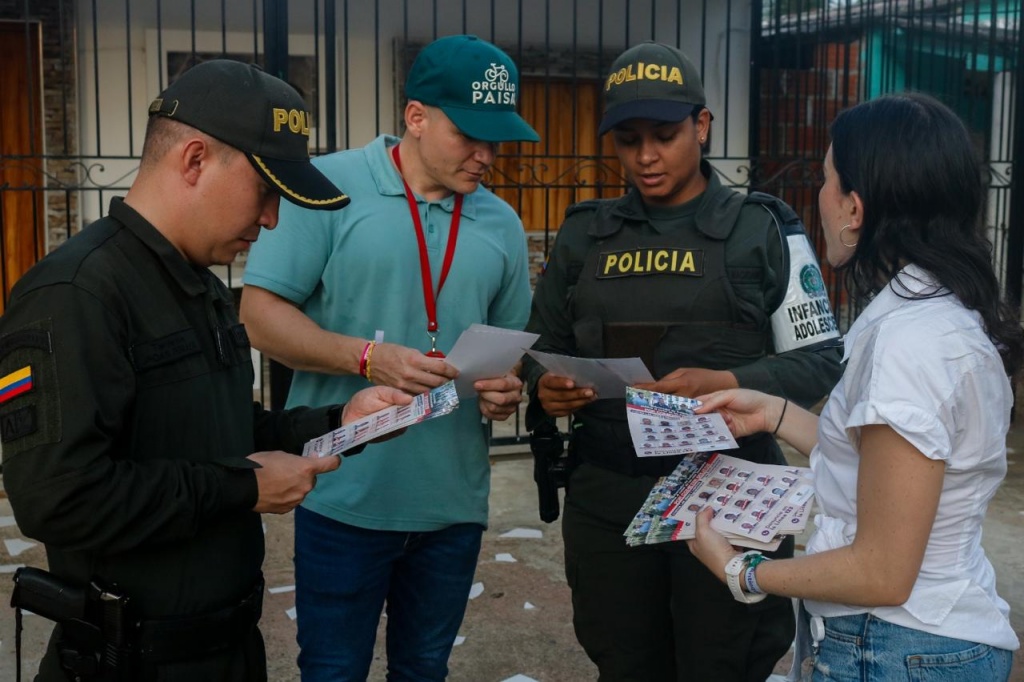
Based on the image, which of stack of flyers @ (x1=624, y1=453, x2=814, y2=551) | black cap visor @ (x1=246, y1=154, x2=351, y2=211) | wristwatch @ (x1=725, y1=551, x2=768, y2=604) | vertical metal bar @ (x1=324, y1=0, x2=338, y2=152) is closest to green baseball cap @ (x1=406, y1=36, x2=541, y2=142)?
black cap visor @ (x1=246, y1=154, x2=351, y2=211)

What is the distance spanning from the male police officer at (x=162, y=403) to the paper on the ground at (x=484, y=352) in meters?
0.42

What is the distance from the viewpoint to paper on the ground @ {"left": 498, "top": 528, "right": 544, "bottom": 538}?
5.24m

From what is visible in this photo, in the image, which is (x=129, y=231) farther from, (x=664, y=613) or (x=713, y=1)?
(x=713, y=1)

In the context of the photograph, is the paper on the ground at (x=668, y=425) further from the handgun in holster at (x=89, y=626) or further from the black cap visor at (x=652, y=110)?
the handgun in holster at (x=89, y=626)

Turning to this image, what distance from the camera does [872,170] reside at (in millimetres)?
1794

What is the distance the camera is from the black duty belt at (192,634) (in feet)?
6.07

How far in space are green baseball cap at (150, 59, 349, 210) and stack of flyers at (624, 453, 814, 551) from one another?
2.87 feet

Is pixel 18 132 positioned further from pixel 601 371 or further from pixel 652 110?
pixel 601 371

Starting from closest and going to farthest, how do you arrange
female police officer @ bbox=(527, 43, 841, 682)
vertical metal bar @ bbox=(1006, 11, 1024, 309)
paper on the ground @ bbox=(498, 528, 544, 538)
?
1. female police officer @ bbox=(527, 43, 841, 682)
2. paper on the ground @ bbox=(498, 528, 544, 538)
3. vertical metal bar @ bbox=(1006, 11, 1024, 309)

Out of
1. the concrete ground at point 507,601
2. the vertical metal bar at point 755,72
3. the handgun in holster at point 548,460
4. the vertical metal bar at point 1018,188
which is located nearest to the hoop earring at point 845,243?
the handgun in holster at point 548,460

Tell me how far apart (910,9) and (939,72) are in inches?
105

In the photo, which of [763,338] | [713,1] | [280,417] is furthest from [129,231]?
[713,1]

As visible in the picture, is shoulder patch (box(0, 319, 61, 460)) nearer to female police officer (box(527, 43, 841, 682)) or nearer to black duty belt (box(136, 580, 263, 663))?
black duty belt (box(136, 580, 263, 663))

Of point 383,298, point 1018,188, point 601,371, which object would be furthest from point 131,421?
point 1018,188
